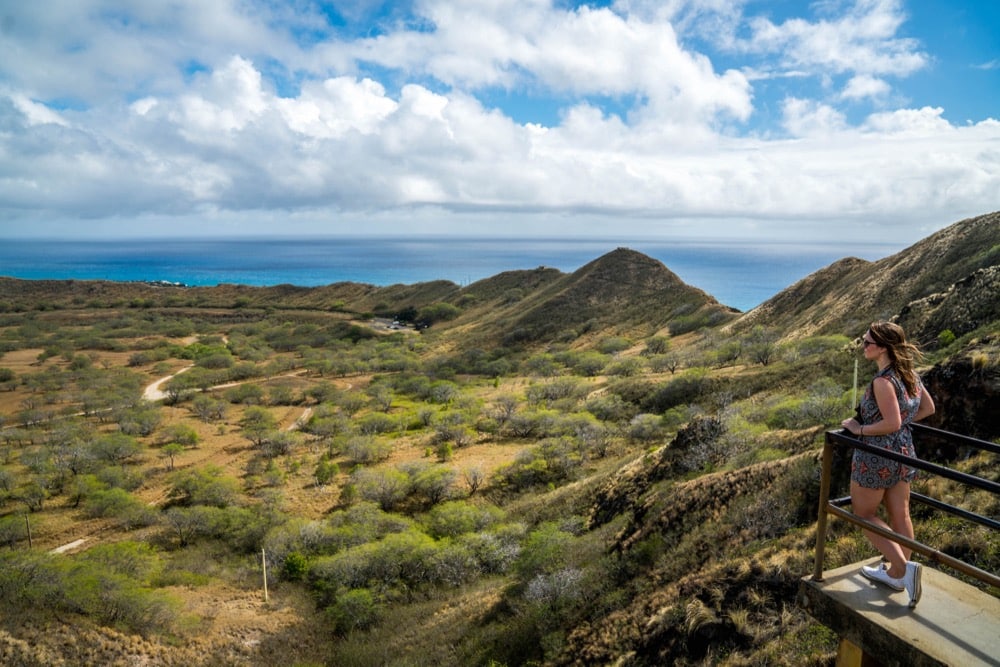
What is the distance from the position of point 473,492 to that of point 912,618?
21.0 metres

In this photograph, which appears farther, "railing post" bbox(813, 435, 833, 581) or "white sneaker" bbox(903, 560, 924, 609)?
"railing post" bbox(813, 435, 833, 581)

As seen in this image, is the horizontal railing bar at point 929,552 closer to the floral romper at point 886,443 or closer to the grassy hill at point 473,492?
the floral romper at point 886,443

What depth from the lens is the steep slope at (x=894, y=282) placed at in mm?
30219

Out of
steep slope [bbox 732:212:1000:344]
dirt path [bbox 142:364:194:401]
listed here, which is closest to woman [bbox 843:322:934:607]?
steep slope [bbox 732:212:1000:344]

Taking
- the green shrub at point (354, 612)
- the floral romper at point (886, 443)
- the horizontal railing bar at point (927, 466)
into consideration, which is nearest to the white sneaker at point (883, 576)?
the floral romper at point (886, 443)

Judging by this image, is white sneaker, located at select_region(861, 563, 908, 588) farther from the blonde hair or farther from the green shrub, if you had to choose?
the green shrub

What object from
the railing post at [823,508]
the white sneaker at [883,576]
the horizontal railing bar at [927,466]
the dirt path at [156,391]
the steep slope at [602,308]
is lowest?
the dirt path at [156,391]

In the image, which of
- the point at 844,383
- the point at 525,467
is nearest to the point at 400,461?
the point at 525,467

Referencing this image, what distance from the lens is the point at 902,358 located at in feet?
13.7

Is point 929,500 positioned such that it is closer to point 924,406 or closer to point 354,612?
point 924,406

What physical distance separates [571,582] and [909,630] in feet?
29.8

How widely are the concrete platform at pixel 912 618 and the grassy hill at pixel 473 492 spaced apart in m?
2.14

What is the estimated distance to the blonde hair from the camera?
419 centimetres

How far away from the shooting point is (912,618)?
3.67 m
